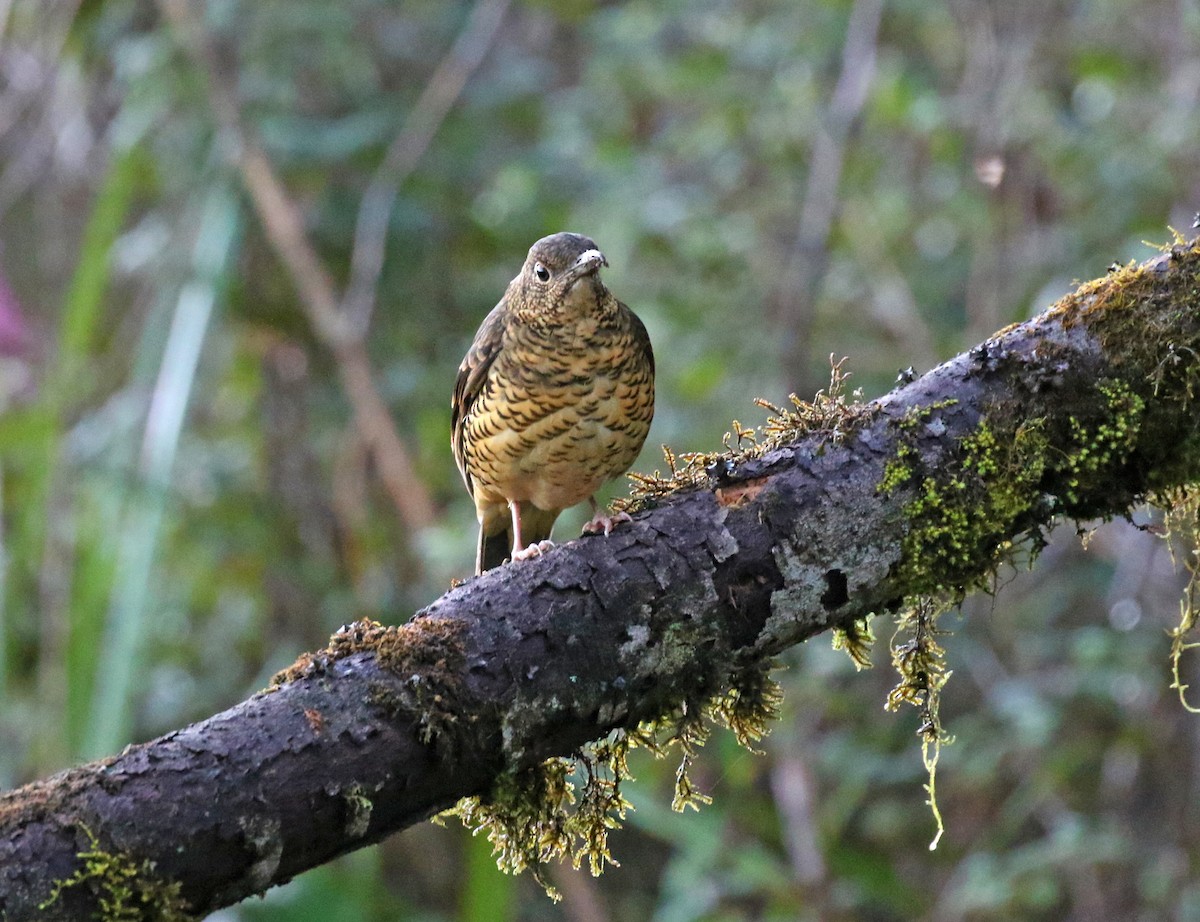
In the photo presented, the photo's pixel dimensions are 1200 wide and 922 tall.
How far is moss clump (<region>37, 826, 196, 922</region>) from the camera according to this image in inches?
62.3

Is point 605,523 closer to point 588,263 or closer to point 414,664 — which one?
point 414,664

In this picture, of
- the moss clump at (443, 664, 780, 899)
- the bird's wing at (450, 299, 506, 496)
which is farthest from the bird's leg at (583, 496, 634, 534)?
the bird's wing at (450, 299, 506, 496)

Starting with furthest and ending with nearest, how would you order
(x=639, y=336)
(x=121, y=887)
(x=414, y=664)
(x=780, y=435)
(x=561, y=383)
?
(x=639, y=336), (x=561, y=383), (x=780, y=435), (x=414, y=664), (x=121, y=887)

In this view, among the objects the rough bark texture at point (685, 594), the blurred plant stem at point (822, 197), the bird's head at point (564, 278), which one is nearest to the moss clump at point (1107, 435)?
the rough bark texture at point (685, 594)

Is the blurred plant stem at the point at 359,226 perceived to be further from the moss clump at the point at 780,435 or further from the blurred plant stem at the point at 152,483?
the moss clump at the point at 780,435

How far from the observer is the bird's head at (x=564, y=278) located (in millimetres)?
3221

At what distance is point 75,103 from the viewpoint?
19.2 feet

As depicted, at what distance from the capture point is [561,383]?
10.5ft

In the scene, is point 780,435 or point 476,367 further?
point 476,367

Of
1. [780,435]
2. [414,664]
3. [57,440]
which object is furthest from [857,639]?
[57,440]

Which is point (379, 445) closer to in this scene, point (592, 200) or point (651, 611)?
point (592, 200)

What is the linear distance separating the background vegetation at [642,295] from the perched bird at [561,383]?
1345mm

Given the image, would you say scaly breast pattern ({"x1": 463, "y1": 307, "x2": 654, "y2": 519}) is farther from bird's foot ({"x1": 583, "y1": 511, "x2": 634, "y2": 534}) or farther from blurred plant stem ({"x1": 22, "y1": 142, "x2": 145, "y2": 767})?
blurred plant stem ({"x1": 22, "y1": 142, "x2": 145, "y2": 767})

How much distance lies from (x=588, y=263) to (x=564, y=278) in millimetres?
73
